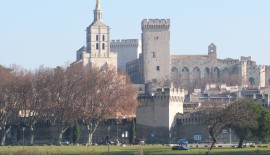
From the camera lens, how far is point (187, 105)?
137 m

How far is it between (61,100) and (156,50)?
62.2 meters

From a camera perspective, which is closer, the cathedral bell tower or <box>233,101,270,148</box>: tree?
<box>233,101,270,148</box>: tree

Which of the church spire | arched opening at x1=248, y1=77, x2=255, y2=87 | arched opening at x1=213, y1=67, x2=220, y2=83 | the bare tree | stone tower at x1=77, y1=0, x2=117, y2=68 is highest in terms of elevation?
the church spire

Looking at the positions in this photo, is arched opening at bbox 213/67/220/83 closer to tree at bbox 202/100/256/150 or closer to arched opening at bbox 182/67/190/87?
arched opening at bbox 182/67/190/87

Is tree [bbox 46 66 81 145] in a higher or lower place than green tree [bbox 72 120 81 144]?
higher

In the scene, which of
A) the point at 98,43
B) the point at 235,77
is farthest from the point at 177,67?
the point at 98,43

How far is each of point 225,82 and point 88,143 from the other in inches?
2833

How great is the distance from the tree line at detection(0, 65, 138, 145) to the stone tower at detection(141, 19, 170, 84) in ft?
184

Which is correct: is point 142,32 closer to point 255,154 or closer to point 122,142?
point 122,142

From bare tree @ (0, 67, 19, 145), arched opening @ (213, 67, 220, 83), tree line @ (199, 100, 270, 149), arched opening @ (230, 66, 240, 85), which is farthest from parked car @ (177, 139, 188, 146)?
arched opening @ (213, 67, 220, 83)

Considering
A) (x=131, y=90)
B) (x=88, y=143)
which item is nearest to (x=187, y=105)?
(x=131, y=90)

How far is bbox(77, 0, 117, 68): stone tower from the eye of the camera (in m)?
183

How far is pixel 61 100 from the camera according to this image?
377 ft

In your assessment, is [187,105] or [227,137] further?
[187,105]
